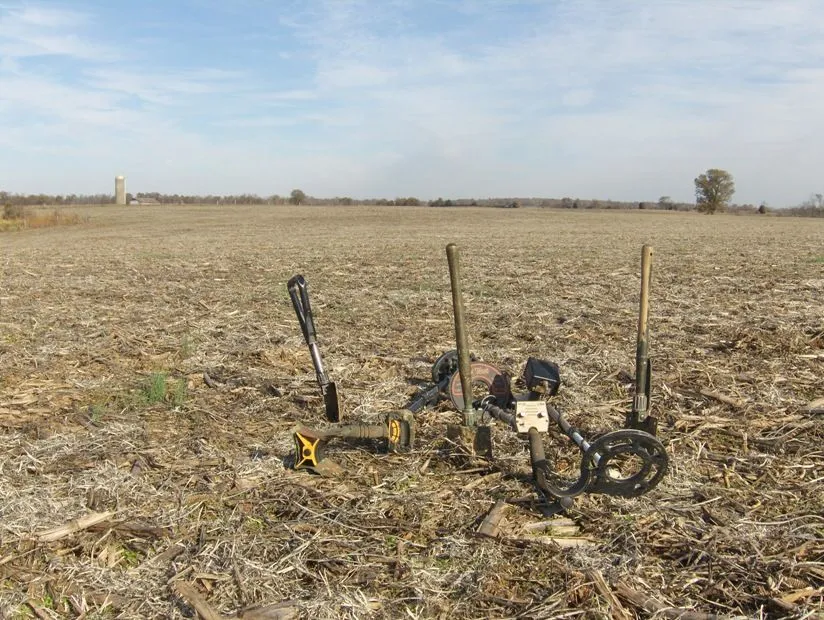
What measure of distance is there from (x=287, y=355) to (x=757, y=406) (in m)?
4.47

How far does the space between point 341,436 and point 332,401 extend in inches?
31.2

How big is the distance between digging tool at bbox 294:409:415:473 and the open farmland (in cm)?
12

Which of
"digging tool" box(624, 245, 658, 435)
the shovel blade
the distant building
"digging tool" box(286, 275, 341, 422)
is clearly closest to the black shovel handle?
"digging tool" box(286, 275, 341, 422)

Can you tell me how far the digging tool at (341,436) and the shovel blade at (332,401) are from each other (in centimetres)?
66

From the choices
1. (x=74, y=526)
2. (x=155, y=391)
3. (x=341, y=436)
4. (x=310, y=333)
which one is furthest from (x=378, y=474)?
(x=155, y=391)

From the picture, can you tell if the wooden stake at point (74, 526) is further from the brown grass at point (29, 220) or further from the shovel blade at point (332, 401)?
the brown grass at point (29, 220)

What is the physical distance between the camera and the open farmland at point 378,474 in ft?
10.1

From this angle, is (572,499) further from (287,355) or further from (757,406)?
(287,355)

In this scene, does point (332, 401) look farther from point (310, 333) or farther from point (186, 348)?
point (186, 348)

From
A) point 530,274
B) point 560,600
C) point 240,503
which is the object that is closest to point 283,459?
point 240,503

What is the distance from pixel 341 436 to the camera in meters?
4.23

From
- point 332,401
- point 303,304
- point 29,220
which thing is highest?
point 29,220

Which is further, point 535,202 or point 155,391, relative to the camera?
point 535,202

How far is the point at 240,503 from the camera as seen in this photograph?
3867 millimetres
